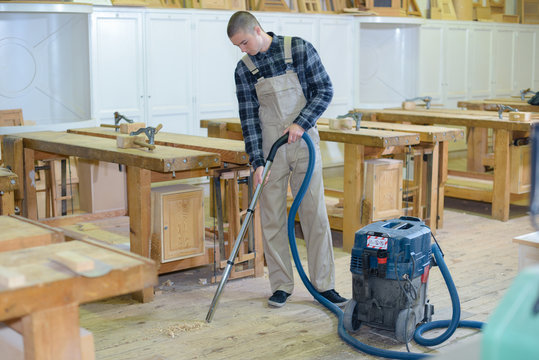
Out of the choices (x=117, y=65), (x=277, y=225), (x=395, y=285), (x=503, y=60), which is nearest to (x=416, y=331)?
(x=395, y=285)

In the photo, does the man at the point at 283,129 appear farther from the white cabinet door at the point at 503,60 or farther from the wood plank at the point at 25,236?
the white cabinet door at the point at 503,60

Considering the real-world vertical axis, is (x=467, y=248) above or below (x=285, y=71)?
below

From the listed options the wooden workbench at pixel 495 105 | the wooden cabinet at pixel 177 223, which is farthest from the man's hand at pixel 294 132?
the wooden workbench at pixel 495 105

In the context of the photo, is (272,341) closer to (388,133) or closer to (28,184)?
(388,133)

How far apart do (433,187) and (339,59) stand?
11.4 feet

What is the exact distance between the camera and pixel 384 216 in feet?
17.0

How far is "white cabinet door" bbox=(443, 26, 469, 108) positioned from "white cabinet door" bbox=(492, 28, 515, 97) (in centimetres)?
74

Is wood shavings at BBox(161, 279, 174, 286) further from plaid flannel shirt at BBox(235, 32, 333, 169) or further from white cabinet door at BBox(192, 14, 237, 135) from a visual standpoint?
white cabinet door at BBox(192, 14, 237, 135)

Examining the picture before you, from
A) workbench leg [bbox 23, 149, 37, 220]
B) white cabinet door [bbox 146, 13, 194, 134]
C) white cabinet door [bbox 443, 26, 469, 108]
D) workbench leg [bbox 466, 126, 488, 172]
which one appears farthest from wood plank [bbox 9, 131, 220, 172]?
white cabinet door [bbox 443, 26, 469, 108]

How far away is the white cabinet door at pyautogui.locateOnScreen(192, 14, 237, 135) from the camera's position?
7.55m

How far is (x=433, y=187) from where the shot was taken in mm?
5602

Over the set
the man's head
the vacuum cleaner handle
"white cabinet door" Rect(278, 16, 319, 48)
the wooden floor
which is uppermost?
"white cabinet door" Rect(278, 16, 319, 48)

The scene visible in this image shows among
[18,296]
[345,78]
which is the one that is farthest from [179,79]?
[18,296]

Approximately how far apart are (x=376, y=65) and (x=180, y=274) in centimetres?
569
